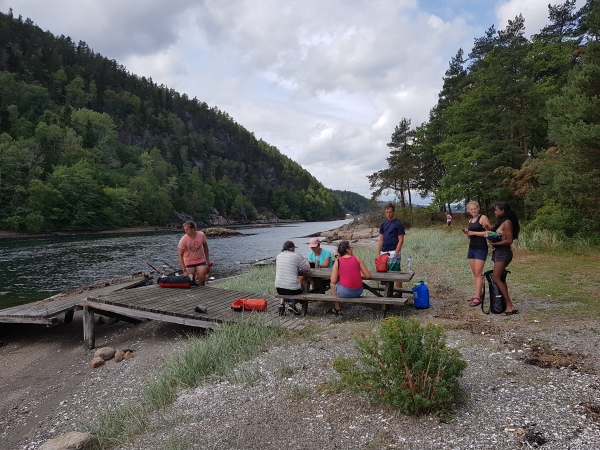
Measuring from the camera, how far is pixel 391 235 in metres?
8.40

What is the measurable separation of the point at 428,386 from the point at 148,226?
78421 millimetres

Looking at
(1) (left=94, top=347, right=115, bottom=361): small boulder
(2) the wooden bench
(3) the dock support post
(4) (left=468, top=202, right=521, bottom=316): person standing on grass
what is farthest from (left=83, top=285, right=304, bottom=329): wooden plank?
(4) (left=468, top=202, right=521, bottom=316): person standing on grass

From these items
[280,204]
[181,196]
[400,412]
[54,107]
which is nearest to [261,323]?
[400,412]

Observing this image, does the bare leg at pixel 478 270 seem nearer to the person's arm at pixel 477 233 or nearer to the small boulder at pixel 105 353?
the person's arm at pixel 477 233

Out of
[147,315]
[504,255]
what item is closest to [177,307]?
[147,315]

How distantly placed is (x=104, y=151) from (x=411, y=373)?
326ft

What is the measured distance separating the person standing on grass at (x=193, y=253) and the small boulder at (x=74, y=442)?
5951 mm

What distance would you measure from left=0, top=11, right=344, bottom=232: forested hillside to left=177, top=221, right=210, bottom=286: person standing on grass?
178ft

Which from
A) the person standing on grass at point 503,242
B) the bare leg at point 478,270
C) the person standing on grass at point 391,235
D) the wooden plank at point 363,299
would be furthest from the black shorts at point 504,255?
the person standing on grass at point 391,235

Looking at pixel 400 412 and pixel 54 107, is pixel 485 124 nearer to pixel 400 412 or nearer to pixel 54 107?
pixel 400 412

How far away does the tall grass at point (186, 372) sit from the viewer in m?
4.23

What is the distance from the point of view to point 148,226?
75.9 m

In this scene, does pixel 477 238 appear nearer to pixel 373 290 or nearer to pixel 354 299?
pixel 373 290

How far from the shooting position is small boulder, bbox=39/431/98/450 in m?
3.91
